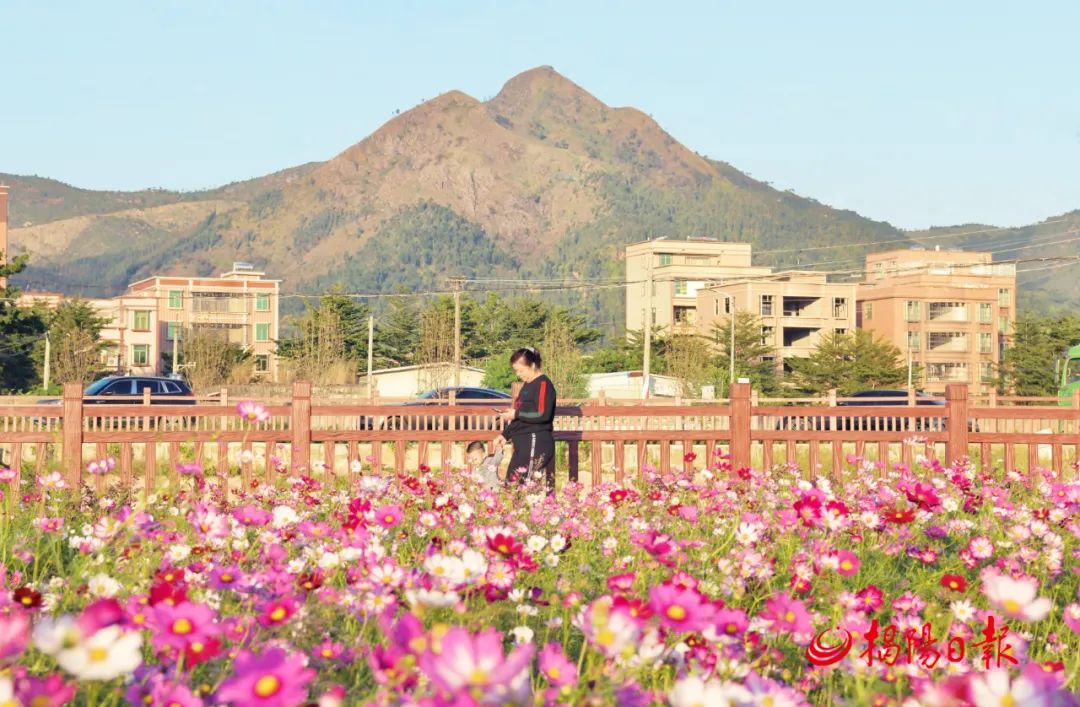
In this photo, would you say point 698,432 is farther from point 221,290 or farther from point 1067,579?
point 221,290

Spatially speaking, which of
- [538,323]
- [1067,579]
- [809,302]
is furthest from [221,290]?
[1067,579]

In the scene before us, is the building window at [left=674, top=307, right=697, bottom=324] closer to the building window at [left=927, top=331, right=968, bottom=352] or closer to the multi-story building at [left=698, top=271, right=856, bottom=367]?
the multi-story building at [left=698, top=271, right=856, bottom=367]

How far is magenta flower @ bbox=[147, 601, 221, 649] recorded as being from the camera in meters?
2.30

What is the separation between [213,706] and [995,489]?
5456 mm

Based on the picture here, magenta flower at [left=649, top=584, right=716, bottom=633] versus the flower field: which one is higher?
magenta flower at [left=649, top=584, right=716, bottom=633]

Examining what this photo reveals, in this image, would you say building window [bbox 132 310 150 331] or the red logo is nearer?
the red logo

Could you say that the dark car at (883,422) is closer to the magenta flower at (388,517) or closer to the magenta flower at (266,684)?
the magenta flower at (388,517)

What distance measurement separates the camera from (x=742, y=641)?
2914 millimetres

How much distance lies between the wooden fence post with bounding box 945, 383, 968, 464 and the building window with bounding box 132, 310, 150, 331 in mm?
97318

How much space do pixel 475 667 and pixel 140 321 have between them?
10608 centimetres

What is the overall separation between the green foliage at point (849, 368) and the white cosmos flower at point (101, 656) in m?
66.1

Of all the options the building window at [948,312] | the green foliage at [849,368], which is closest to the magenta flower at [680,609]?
the green foliage at [849,368]

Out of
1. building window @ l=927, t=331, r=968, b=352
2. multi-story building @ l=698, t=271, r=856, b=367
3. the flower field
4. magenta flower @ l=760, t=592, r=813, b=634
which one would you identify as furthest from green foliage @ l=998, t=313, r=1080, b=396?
magenta flower @ l=760, t=592, r=813, b=634

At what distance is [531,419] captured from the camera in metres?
9.75
